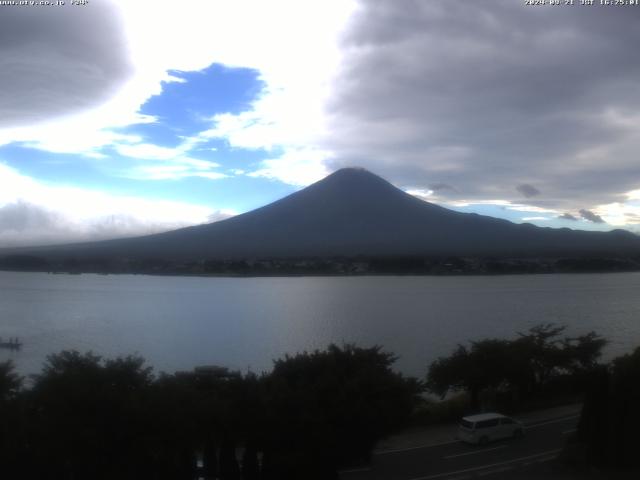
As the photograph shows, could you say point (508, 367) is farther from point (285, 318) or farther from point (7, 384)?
point (285, 318)

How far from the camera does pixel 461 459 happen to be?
8.77 metres

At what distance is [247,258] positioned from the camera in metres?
68.0

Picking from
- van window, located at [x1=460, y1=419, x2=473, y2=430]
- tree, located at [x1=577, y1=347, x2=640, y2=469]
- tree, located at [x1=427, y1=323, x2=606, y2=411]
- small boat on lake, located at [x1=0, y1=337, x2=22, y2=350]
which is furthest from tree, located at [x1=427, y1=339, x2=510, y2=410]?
small boat on lake, located at [x1=0, y1=337, x2=22, y2=350]

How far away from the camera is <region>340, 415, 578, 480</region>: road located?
8211 mm

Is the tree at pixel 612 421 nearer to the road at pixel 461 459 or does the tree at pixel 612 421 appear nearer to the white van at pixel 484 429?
the road at pixel 461 459

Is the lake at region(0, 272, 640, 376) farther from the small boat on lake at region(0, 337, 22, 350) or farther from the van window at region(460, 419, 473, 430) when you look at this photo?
the van window at region(460, 419, 473, 430)

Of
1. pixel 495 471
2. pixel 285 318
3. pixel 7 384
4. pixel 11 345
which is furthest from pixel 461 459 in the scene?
pixel 285 318

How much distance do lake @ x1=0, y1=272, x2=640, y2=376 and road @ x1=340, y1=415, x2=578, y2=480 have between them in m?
7.65

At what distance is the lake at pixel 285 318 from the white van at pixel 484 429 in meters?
7.52

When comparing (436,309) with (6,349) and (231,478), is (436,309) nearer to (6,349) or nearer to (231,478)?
(6,349)

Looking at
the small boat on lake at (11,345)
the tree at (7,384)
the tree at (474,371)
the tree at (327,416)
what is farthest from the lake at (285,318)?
the tree at (7,384)

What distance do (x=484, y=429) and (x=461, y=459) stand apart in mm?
910

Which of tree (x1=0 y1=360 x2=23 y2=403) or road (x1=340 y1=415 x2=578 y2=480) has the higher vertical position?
tree (x1=0 y1=360 x2=23 y2=403)

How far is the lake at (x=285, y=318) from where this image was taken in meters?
22.2
